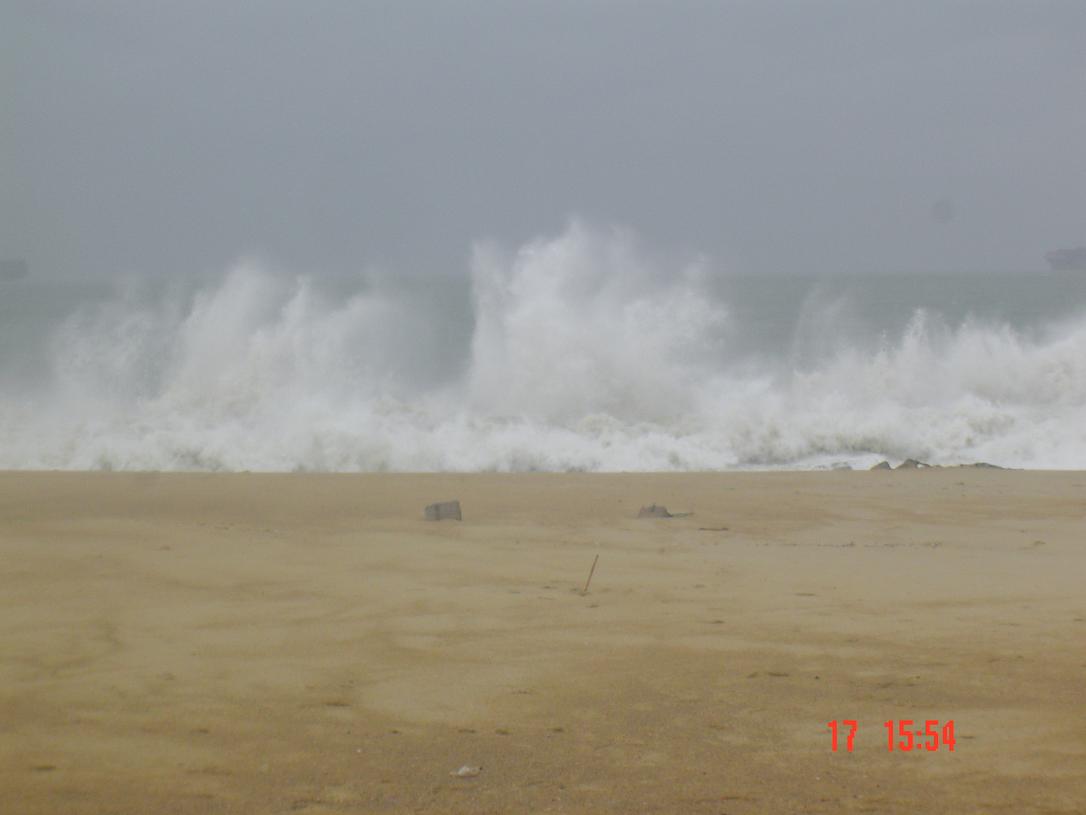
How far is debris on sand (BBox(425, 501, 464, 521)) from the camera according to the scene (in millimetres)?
9297

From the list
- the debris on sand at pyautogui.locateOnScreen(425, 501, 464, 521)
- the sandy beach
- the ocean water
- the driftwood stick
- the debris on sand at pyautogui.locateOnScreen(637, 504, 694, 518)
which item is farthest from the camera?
the ocean water

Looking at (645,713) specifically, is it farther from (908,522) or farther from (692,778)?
(908,522)

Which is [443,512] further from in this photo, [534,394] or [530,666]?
[534,394]

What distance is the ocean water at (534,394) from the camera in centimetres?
1659

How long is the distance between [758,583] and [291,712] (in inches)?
124

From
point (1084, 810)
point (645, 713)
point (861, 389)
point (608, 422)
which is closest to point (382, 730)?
point (645, 713)

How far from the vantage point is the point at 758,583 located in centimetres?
665

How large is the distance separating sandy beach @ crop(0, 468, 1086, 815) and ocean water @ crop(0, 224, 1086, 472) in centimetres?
768
